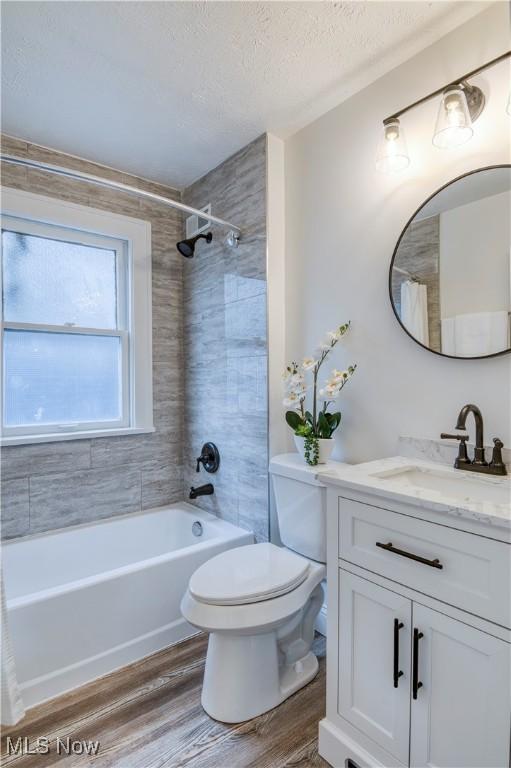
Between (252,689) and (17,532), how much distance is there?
4.54 ft

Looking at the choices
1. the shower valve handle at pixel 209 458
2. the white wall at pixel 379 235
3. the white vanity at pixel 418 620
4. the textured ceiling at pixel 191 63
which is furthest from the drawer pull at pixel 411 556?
the textured ceiling at pixel 191 63

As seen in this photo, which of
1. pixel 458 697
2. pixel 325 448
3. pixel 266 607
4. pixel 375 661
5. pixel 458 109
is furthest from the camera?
pixel 325 448

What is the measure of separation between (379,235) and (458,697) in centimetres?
150

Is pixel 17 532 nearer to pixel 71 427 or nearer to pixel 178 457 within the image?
pixel 71 427

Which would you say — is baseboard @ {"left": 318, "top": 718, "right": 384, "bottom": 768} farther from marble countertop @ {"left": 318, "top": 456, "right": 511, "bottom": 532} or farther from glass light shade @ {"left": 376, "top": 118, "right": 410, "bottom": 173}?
glass light shade @ {"left": 376, "top": 118, "right": 410, "bottom": 173}

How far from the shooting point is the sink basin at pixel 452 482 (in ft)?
3.70

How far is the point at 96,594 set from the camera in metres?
1.61

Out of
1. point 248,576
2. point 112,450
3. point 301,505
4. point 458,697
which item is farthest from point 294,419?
point 112,450

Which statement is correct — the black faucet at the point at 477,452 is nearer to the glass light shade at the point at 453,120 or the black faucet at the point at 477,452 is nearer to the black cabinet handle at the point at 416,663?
the black cabinet handle at the point at 416,663

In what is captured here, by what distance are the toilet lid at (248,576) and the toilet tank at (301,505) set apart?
0.06 m

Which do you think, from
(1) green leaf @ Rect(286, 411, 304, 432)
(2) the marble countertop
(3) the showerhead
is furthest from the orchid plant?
(3) the showerhead

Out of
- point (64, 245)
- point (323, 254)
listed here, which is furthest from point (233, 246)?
point (64, 245)

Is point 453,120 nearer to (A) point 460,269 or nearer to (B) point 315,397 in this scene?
(A) point 460,269

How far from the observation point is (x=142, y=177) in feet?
8.04
